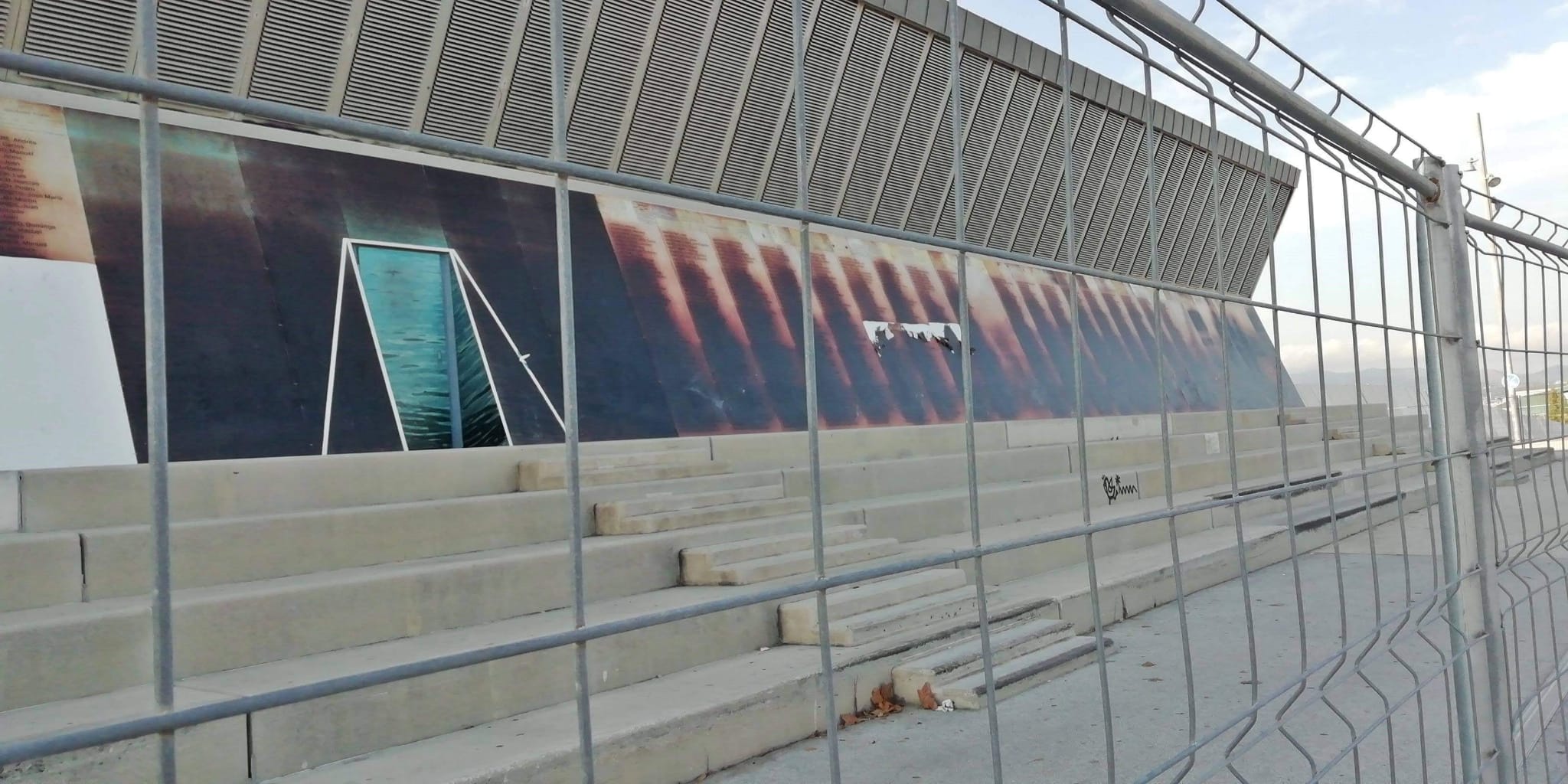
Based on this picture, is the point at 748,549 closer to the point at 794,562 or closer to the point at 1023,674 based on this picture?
the point at 794,562

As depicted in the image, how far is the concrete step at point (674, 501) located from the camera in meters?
5.20

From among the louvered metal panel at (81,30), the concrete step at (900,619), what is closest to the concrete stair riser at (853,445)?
the concrete step at (900,619)

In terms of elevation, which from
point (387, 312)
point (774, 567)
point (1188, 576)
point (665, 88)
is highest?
point (665, 88)

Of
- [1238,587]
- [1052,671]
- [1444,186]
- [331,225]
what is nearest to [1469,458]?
[1444,186]

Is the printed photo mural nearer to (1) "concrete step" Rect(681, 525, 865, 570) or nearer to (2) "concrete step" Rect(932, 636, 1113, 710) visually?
(2) "concrete step" Rect(932, 636, 1113, 710)

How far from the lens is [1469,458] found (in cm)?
279

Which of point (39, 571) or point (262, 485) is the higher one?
point (262, 485)

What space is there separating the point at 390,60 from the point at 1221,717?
676cm

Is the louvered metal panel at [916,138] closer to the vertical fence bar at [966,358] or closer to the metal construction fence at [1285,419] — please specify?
the metal construction fence at [1285,419]

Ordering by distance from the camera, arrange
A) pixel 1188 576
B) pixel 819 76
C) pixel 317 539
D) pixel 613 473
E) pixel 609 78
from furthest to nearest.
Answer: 1. pixel 819 76
2. pixel 609 78
3. pixel 1188 576
4. pixel 613 473
5. pixel 317 539

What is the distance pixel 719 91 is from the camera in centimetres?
1004

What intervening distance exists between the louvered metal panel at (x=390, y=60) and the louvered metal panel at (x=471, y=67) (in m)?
0.16

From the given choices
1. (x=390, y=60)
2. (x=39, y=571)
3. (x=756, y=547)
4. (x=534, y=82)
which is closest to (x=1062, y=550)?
(x=756, y=547)

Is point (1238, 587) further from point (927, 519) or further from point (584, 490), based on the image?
point (584, 490)
